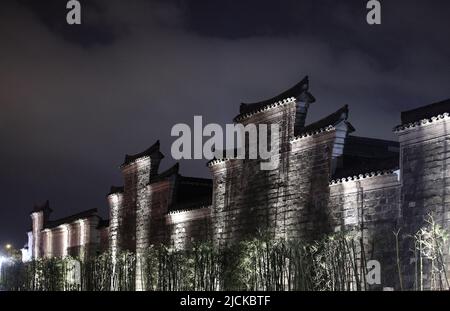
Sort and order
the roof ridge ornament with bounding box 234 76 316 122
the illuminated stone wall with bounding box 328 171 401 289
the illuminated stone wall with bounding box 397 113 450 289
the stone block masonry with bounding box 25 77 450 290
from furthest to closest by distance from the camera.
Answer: the roof ridge ornament with bounding box 234 76 316 122
the illuminated stone wall with bounding box 328 171 401 289
the stone block masonry with bounding box 25 77 450 290
the illuminated stone wall with bounding box 397 113 450 289

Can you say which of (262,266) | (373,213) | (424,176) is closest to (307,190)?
(262,266)

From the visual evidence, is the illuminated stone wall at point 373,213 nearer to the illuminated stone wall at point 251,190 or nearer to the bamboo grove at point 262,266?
the bamboo grove at point 262,266

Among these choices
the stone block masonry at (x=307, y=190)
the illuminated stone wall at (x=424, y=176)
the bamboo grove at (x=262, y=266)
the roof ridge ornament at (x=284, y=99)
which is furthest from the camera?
the roof ridge ornament at (x=284, y=99)

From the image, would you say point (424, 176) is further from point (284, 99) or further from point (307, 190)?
point (284, 99)

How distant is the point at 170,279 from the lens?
66.2 ft

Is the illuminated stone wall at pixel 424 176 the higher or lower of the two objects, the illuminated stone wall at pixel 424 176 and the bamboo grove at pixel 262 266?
the higher

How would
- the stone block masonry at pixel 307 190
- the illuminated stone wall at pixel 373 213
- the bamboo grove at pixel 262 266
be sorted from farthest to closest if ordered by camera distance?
the illuminated stone wall at pixel 373 213, the stone block masonry at pixel 307 190, the bamboo grove at pixel 262 266

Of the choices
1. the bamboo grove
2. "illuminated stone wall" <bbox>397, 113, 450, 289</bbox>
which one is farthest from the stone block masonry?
the bamboo grove

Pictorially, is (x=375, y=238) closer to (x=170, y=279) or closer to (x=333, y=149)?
(x=333, y=149)

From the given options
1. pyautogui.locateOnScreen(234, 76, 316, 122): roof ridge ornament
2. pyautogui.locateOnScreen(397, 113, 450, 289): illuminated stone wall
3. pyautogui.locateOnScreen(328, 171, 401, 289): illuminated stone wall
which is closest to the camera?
pyautogui.locateOnScreen(397, 113, 450, 289): illuminated stone wall

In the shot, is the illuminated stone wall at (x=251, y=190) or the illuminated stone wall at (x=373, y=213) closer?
the illuminated stone wall at (x=373, y=213)

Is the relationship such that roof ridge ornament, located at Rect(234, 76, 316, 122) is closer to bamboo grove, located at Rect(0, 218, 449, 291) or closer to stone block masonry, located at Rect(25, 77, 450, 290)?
stone block masonry, located at Rect(25, 77, 450, 290)

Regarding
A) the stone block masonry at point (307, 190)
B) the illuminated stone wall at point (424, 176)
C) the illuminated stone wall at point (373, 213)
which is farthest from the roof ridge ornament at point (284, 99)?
the illuminated stone wall at point (424, 176)

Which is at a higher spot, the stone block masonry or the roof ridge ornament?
the roof ridge ornament
